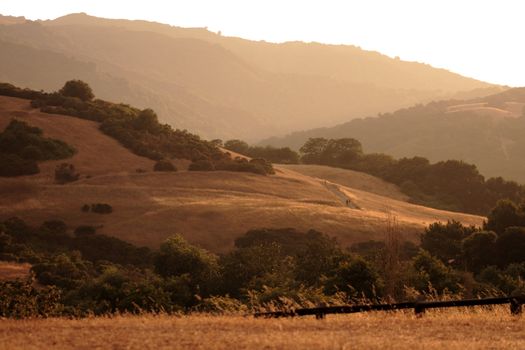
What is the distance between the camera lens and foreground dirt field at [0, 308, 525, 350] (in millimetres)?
14383

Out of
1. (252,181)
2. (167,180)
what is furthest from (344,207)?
(167,180)

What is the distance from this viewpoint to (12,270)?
4650 cm

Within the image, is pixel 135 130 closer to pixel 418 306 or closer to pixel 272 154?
pixel 272 154

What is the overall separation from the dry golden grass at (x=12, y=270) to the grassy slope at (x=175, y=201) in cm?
1537

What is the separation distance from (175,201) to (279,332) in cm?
6125

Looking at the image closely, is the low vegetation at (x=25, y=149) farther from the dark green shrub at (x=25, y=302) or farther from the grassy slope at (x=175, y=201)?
the dark green shrub at (x=25, y=302)

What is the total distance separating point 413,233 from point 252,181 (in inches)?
1016

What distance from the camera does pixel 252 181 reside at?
90.4 meters

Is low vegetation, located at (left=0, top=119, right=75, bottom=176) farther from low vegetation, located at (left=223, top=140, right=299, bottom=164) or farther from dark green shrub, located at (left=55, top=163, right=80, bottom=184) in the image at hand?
low vegetation, located at (left=223, top=140, right=299, bottom=164)

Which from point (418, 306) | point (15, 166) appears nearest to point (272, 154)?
point (15, 166)

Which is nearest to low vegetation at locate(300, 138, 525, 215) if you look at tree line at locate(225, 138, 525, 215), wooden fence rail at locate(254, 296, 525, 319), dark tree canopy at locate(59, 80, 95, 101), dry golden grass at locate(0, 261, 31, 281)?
tree line at locate(225, 138, 525, 215)

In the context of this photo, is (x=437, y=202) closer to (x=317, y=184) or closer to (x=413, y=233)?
(x=317, y=184)

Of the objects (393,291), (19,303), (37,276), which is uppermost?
(393,291)

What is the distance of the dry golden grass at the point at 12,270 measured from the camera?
44.6 meters
